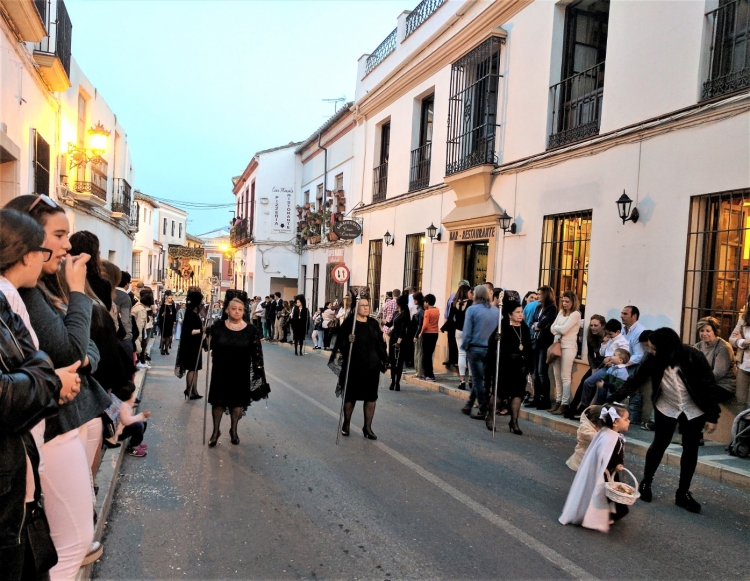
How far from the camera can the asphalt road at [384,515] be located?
3834 millimetres

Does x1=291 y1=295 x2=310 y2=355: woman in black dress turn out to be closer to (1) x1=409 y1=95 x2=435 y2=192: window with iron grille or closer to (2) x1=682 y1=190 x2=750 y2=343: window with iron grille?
(1) x1=409 y1=95 x2=435 y2=192: window with iron grille

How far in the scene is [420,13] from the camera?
54.0ft

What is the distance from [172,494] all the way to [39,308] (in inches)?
123

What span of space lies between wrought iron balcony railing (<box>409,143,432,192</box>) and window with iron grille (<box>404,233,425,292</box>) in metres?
1.40

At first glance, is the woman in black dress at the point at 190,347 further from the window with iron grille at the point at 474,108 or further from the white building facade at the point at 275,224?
the white building facade at the point at 275,224

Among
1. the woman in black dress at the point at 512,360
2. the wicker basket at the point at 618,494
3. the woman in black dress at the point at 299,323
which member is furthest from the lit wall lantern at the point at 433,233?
the wicker basket at the point at 618,494

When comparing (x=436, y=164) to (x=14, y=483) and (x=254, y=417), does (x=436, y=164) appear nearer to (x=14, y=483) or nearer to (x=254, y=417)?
(x=254, y=417)

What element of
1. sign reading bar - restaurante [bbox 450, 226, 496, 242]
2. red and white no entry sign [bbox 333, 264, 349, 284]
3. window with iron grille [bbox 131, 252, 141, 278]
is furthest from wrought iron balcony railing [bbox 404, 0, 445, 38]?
window with iron grille [bbox 131, 252, 141, 278]

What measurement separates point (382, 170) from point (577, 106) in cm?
919

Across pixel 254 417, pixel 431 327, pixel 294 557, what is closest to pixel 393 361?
pixel 431 327

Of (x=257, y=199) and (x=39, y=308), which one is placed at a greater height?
(x=257, y=199)

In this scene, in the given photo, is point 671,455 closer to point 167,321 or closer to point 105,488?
point 105,488

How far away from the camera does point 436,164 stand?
15.5 meters

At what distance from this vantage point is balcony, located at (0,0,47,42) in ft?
26.8
